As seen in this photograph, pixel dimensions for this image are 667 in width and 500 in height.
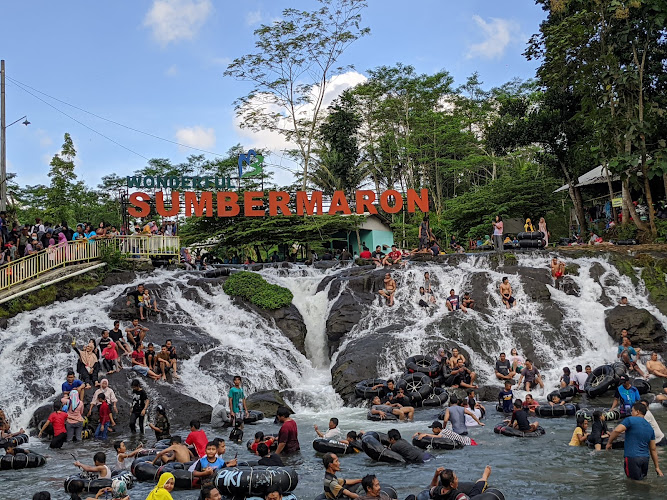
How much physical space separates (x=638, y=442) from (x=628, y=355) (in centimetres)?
1139

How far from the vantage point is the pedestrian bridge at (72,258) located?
872 inches

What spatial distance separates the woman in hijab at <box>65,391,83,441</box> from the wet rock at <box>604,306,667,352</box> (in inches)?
647

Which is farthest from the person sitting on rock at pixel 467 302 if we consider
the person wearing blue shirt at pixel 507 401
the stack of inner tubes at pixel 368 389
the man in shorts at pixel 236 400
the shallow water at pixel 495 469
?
the man in shorts at pixel 236 400

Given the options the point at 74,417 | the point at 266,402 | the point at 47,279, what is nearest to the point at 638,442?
the point at 266,402

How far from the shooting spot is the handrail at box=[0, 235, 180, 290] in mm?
22312

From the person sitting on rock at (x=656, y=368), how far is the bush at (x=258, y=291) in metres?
12.3

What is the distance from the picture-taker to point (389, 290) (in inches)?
982

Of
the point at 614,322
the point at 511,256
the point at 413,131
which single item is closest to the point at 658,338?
the point at 614,322

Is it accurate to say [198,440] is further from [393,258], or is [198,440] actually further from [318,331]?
[393,258]

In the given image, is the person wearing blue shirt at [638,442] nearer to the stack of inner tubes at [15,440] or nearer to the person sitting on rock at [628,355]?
the person sitting on rock at [628,355]

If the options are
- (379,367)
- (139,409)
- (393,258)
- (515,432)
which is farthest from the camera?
(393,258)

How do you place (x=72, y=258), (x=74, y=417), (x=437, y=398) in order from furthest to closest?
(x=72, y=258), (x=437, y=398), (x=74, y=417)

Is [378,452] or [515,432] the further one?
[515,432]

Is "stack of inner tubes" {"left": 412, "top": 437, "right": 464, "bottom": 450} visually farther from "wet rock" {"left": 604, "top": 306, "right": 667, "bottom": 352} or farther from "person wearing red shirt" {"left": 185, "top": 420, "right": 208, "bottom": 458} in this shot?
"wet rock" {"left": 604, "top": 306, "right": 667, "bottom": 352}
